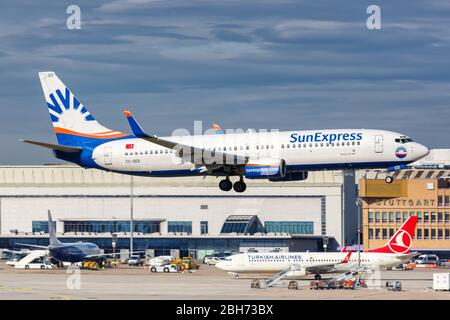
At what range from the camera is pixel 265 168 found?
376 ft

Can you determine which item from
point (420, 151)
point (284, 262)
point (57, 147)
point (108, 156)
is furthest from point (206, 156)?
point (284, 262)

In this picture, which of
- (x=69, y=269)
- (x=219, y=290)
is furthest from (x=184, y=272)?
(x=219, y=290)

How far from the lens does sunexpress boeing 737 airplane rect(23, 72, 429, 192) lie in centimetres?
11238

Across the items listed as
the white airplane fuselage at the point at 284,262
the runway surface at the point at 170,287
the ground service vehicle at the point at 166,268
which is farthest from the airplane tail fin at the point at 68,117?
the ground service vehicle at the point at 166,268

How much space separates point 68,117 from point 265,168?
33.2 meters

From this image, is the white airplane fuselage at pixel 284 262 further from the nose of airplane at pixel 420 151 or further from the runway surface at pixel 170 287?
the nose of airplane at pixel 420 151

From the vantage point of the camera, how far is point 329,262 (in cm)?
14888

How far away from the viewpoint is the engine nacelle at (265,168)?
374ft

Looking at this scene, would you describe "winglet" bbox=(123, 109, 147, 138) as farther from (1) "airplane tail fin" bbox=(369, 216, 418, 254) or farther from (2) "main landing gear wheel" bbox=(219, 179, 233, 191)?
(1) "airplane tail fin" bbox=(369, 216, 418, 254)

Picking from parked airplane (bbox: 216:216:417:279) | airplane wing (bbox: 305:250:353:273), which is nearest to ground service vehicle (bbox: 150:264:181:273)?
parked airplane (bbox: 216:216:417:279)

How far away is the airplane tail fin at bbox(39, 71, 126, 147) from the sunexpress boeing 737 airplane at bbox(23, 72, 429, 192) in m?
0.18

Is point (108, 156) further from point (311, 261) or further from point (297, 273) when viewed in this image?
point (311, 261)

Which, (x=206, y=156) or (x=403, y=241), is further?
(x=403, y=241)
